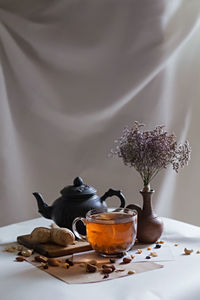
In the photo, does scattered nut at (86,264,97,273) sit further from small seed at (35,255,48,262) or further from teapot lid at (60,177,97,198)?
teapot lid at (60,177,97,198)

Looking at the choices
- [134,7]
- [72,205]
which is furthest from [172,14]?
[72,205]

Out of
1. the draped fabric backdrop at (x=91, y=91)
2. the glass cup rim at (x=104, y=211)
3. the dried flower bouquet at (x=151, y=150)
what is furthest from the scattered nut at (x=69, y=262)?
the draped fabric backdrop at (x=91, y=91)

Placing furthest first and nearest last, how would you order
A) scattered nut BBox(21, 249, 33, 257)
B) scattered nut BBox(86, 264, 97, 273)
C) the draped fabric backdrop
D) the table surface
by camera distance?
the draped fabric backdrop, scattered nut BBox(21, 249, 33, 257), scattered nut BBox(86, 264, 97, 273), the table surface

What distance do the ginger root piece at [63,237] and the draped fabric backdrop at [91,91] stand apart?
3.32ft

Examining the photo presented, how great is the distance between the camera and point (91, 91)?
243cm

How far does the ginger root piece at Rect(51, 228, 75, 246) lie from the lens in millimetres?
1274

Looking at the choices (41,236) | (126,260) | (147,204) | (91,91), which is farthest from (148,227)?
(91,91)

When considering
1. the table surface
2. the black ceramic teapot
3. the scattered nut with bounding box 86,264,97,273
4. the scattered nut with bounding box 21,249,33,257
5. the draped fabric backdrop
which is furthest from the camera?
the draped fabric backdrop

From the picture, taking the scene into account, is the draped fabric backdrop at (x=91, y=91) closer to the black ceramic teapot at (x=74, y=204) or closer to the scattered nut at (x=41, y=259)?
the black ceramic teapot at (x=74, y=204)

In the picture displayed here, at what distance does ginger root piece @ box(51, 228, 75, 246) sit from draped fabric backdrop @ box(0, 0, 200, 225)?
1.01m

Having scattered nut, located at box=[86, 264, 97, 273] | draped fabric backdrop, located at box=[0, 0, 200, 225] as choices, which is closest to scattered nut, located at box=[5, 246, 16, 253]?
scattered nut, located at box=[86, 264, 97, 273]

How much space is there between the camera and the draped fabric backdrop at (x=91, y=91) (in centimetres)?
227

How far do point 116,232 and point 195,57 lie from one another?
1634 mm

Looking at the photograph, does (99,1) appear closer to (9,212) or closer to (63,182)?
(63,182)
